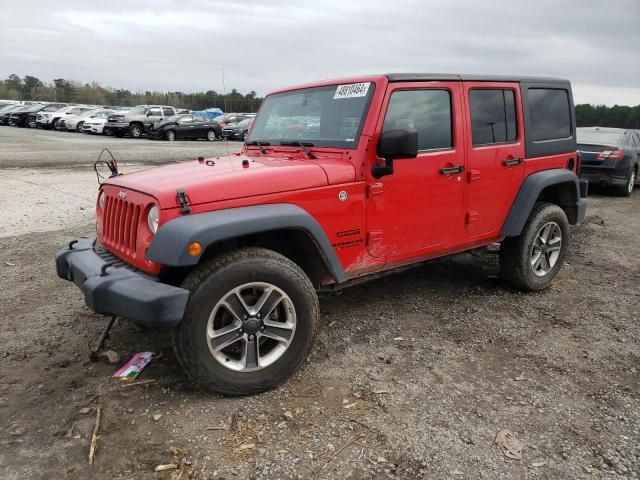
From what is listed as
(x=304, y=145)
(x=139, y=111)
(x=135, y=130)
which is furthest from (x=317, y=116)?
(x=139, y=111)

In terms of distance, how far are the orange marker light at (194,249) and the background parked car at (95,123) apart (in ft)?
93.9

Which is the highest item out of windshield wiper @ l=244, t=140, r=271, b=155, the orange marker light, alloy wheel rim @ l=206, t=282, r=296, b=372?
windshield wiper @ l=244, t=140, r=271, b=155

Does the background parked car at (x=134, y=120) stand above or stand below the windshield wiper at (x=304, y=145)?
above

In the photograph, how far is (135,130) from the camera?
27.0 m

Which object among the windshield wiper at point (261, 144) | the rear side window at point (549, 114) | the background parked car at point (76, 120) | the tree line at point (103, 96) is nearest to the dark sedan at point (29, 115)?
the background parked car at point (76, 120)

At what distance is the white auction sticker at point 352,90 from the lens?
12.3 feet

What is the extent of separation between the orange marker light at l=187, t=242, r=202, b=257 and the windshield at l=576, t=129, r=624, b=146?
10640mm

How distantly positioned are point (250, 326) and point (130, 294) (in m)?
0.72

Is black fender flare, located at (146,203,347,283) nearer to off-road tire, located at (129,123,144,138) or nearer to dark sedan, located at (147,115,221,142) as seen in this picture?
dark sedan, located at (147,115,221,142)

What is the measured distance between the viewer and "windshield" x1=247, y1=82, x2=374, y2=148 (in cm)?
371

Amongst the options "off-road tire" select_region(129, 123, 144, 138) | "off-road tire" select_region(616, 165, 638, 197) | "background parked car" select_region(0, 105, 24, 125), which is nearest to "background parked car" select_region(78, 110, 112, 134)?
"off-road tire" select_region(129, 123, 144, 138)

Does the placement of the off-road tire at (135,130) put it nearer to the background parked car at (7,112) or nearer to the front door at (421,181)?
the background parked car at (7,112)

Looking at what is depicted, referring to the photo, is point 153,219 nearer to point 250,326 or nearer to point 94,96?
point 250,326

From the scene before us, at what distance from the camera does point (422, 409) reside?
3043 millimetres
